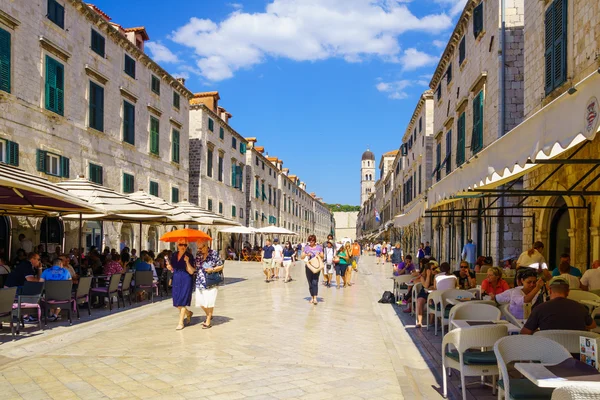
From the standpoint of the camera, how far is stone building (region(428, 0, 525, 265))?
47.0 ft

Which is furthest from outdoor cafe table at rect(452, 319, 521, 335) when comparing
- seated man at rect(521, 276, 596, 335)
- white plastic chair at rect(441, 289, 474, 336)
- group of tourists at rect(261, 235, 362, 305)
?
group of tourists at rect(261, 235, 362, 305)

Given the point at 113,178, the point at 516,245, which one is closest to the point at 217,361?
the point at 516,245

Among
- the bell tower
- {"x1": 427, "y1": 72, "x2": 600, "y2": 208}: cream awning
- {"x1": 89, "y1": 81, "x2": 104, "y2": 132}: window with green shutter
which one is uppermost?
the bell tower

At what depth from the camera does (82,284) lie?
9578mm

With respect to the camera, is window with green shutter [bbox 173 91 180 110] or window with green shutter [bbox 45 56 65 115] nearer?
window with green shutter [bbox 45 56 65 115]

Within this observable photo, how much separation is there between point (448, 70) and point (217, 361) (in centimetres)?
1861

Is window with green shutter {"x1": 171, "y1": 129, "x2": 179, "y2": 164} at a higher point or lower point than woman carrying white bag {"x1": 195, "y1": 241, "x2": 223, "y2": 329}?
higher

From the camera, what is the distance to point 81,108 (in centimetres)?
1781

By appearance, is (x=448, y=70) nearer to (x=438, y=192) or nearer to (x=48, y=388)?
(x=438, y=192)

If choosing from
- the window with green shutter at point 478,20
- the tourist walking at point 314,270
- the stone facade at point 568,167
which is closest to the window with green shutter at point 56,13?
the tourist walking at point 314,270

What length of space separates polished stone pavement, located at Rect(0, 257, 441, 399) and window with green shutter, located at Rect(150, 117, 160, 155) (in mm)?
14331

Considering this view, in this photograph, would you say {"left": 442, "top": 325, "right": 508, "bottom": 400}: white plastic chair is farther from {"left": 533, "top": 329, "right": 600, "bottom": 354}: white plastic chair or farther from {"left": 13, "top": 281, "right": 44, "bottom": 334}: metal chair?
{"left": 13, "top": 281, "right": 44, "bottom": 334}: metal chair

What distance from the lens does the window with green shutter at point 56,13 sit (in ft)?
52.4

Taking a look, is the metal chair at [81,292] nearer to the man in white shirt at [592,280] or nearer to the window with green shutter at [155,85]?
the man in white shirt at [592,280]
